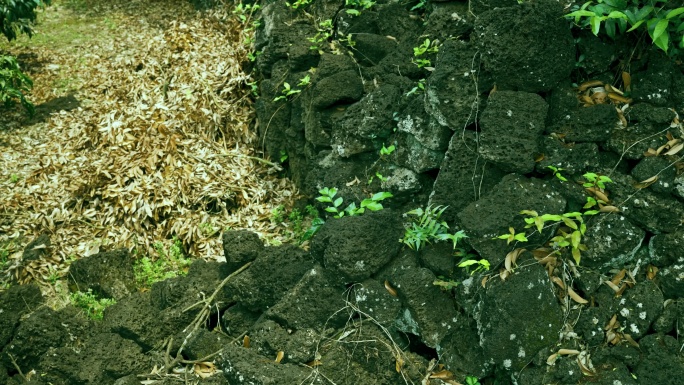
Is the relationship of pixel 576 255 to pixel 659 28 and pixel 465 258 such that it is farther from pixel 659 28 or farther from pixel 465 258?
pixel 659 28

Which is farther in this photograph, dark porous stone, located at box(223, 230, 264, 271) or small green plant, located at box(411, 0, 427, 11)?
small green plant, located at box(411, 0, 427, 11)

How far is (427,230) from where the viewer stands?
4281 mm

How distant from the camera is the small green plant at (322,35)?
5.93 metres

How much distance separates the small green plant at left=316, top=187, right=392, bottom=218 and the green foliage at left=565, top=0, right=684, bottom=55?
5.63 feet

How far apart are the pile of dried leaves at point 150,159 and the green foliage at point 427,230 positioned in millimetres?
1805

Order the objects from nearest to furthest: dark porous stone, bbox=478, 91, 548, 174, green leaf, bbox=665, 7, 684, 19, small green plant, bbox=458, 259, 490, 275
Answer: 1. green leaf, bbox=665, 7, 684, 19
2. small green plant, bbox=458, 259, 490, 275
3. dark porous stone, bbox=478, 91, 548, 174

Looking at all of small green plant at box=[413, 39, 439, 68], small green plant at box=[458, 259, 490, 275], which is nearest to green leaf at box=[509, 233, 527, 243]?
small green plant at box=[458, 259, 490, 275]

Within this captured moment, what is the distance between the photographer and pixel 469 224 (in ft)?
13.0

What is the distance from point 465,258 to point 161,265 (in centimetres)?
289

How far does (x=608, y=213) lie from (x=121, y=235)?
13.8ft

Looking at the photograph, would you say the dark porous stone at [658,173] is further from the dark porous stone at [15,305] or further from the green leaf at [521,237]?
the dark porous stone at [15,305]

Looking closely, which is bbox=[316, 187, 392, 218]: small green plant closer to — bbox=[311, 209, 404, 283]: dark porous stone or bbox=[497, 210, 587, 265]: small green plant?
bbox=[311, 209, 404, 283]: dark porous stone

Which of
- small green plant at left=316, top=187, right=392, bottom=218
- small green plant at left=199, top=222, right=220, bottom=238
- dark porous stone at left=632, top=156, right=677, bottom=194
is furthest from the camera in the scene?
small green plant at left=199, top=222, right=220, bottom=238

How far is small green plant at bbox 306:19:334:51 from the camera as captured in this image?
593cm
